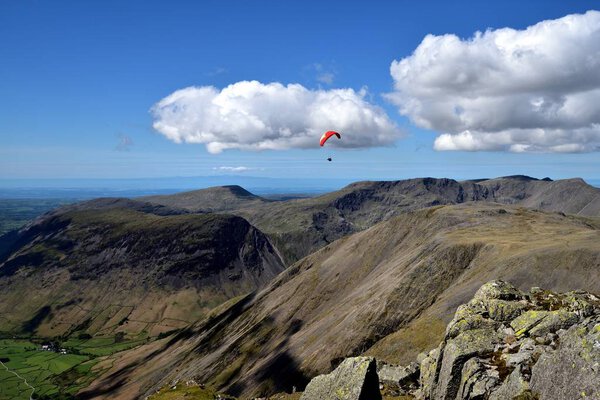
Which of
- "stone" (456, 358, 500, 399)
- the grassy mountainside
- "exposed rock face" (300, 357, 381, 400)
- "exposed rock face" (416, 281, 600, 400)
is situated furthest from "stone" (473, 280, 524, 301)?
the grassy mountainside

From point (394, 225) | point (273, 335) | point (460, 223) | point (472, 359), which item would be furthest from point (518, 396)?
point (394, 225)

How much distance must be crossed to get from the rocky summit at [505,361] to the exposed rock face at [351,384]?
0.07 meters

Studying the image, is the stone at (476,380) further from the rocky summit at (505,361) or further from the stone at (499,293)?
the stone at (499,293)

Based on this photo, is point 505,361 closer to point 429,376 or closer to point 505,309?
point 429,376

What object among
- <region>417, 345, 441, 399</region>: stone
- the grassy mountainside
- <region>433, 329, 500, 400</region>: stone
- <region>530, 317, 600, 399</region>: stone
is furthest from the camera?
the grassy mountainside

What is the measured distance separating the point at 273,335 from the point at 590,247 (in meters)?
105

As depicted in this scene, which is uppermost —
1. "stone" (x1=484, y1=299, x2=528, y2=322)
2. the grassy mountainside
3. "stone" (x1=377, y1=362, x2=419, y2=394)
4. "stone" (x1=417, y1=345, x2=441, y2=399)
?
"stone" (x1=484, y1=299, x2=528, y2=322)

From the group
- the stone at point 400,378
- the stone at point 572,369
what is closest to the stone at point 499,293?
the stone at point 400,378

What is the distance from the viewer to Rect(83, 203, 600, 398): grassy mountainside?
103188mm

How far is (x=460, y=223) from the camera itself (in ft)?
574

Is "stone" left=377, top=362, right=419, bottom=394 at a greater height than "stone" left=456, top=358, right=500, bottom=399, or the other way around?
"stone" left=456, top=358, right=500, bottom=399

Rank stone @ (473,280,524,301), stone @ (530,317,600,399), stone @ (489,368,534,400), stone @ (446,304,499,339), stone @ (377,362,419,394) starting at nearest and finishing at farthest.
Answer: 1. stone @ (530,317,600,399)
2. stone @ (489,368,534,400)
3. stone @ (446,304,499,339)
4. stone @ (377,362,419,394)
5. stone @ (473,280,524,301)

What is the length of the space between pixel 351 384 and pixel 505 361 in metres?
11.6

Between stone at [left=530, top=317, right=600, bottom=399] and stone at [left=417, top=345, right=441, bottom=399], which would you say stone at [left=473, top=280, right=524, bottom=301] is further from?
stone at [left=530, top=317, right=600, bottom=399]
